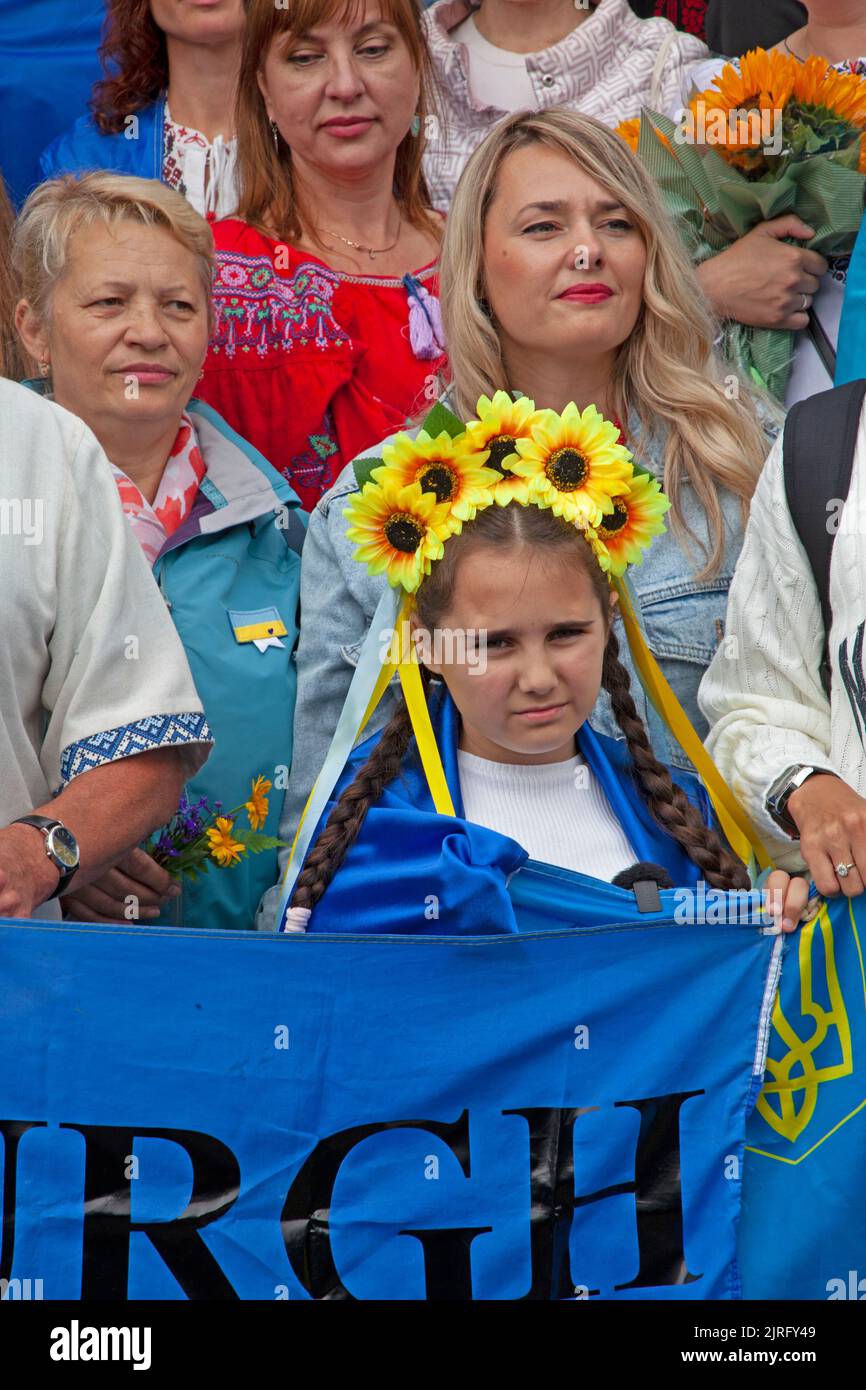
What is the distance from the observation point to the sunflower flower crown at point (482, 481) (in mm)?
3537

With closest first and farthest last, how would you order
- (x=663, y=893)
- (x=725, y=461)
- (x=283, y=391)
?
(x=663, y=893)
(x=725, y=461)
(x=283, y=391)

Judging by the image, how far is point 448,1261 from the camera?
9.82 feet

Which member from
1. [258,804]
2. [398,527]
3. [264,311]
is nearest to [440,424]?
[398,527]

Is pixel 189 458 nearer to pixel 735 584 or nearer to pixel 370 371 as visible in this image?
pixel 370 371

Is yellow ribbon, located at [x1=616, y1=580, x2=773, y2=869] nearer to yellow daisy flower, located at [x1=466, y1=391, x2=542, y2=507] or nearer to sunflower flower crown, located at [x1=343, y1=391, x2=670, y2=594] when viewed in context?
sunflower flower crown, located at [x1=343, y1=391, x2=670, y2=594]

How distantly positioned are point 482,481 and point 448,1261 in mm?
1419

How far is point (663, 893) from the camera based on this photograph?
10.5 ft

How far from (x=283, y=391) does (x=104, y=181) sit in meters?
0.65

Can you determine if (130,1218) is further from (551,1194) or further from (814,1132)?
(814,1132)

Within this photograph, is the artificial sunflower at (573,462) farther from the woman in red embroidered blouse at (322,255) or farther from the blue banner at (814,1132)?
the woman in red embroidered blouse at (322,255)
